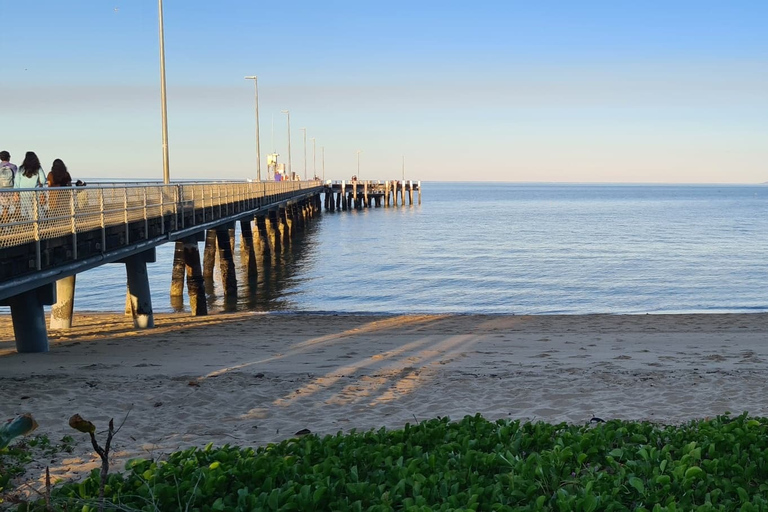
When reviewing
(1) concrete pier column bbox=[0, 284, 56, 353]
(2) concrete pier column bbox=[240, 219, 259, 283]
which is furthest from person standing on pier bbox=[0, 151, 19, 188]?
(2) concrete pier column bbox=[240, 219, 259, 283]

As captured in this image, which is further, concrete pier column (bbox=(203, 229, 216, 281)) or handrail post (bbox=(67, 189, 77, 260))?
concrete pier column (bbox=(203, 229, 216, 281))

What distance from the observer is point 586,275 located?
3222 centimetres

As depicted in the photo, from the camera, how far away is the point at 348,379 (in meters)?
10.6

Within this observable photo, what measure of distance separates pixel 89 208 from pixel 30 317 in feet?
6.45

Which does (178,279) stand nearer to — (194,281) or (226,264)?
(226,264)

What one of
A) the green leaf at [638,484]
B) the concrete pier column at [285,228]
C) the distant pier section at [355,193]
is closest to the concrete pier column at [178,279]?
the concrete pier column at [285,228]

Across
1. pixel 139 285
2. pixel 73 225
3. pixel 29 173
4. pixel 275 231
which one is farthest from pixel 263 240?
pixel 73 225

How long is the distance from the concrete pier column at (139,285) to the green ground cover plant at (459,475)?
11.6m

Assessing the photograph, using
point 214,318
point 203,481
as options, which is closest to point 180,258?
point 214,318

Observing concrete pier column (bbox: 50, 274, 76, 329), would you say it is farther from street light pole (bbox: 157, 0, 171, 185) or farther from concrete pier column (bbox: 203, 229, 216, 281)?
concrete pier column (bbox: 203, 229, 216, 281)

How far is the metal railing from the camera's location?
10359mm

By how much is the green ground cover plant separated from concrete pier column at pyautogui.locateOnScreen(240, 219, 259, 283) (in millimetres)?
26186

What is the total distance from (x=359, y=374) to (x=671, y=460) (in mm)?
6189

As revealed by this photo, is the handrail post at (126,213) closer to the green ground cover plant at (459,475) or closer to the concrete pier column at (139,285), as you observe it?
the concrete pier column at (139,285)
